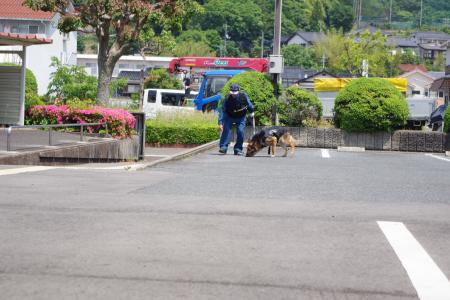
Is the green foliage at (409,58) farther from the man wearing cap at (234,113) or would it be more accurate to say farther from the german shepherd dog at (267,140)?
the man wearing cap at (234,113)

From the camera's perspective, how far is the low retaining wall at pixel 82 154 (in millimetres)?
15759

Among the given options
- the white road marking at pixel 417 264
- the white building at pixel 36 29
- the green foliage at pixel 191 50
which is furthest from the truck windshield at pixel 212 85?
the green foliage at pixel 191 50

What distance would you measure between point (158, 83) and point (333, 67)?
5060 centimetres

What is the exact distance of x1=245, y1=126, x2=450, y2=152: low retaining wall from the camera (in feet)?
91.8

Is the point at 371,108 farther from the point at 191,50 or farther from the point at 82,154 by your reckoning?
the point at 191,50

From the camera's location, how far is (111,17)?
107 feet

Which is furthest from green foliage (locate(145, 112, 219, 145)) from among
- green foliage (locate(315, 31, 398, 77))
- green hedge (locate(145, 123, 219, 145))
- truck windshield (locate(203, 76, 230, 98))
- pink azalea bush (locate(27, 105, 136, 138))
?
green foliage (locate(315, 31, 398, 77))

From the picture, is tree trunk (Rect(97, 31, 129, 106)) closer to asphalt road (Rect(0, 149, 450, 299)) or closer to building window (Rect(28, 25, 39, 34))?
asphalt road (Rect(0, 149, 450, 299))

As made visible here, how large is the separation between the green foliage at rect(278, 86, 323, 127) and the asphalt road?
626 inches

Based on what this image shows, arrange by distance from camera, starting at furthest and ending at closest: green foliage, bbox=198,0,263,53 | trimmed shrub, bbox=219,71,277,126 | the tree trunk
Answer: green foliage, bbox=198,0,263,53 < the tree trunk < trimmed shrub, bbox=219,71,277,126

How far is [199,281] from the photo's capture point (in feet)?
18.4

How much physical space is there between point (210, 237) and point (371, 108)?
2119 cm

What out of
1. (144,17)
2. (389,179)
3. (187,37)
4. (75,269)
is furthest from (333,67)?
(75,269)

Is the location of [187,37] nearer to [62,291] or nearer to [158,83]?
[158,83]
